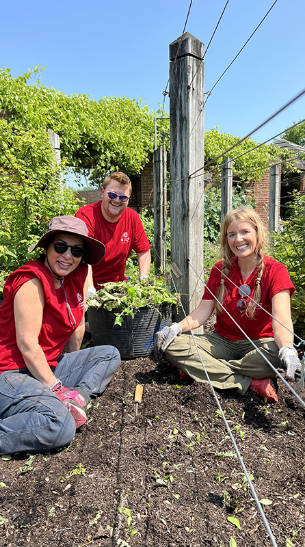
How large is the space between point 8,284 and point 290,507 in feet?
6.10

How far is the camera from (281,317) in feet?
7.52

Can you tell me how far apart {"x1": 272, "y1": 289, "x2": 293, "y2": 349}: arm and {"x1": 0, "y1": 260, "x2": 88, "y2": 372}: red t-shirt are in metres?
1.29

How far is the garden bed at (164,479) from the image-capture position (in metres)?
1.46

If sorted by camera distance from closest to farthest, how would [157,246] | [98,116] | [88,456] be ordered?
1. [88,456]
2. [157,246]
3. [98,116]

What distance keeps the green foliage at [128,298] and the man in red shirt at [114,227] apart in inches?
8.2

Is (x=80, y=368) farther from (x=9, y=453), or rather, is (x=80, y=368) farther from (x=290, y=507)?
(x=290, y=507)

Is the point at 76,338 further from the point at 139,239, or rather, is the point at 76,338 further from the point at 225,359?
Answer: the point at 139,239

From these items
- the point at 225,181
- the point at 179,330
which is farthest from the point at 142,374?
the point at 225,181

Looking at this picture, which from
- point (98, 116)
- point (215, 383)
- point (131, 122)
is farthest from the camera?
point (131, 122)

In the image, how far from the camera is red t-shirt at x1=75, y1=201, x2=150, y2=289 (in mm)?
3402

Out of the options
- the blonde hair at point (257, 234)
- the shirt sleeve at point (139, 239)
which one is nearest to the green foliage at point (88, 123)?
the shirt sleeve at point (139, 239)

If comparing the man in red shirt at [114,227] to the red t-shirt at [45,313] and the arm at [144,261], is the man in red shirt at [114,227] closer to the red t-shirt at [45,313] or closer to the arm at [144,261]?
the arm at [144,261]

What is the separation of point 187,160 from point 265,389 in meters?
1.85

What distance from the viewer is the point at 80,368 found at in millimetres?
2580
